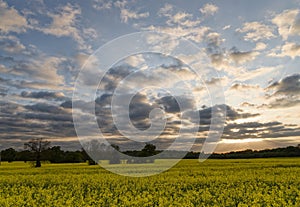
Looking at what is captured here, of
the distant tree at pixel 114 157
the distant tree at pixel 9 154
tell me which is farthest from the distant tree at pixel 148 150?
the distant tree at pixel 9 154

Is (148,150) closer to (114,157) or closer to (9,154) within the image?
(114,157)

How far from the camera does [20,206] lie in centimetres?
1308

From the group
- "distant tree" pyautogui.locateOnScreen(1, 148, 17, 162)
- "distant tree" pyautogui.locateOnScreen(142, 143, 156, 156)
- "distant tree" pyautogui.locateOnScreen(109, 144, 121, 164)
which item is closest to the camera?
"distant tree" pyautogui.locateOnScreen(109, 144, 121, 164)

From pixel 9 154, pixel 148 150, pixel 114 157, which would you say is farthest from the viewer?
pixel 9 154

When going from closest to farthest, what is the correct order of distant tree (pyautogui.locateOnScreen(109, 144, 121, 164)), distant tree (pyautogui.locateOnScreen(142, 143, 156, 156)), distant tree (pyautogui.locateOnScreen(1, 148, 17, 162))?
distant tree (pyautogui.locateOnScreen(109, 144, 121, 164)) → distant tree (pyautogui.locateOnScreen(142, 143, 156, 156)) → distant tree (pyautogui.locateOnScreen(1, 148, 17, 162))

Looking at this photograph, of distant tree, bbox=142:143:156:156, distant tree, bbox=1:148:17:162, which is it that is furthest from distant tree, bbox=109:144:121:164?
distant tree, bbox=1:148:17:162

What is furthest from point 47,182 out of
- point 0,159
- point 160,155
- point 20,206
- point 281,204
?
point 0,159

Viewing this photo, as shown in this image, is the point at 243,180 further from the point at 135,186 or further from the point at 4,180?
the point at 4,180

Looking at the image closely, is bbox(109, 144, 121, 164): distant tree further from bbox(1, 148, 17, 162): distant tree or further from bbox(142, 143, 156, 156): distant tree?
bbox(1, 148, 17, 162): distant tree

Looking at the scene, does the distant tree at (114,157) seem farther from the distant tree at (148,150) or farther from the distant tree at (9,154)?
the distant tree at (9,154)

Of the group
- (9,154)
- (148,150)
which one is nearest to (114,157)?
(148,150)

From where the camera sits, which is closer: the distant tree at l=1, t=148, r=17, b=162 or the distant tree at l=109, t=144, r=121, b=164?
the distant tree at l=109, t=144, r=121, b=164

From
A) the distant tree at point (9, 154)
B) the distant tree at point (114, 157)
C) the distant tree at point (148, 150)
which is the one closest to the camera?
the distant tree at point (114, 157)

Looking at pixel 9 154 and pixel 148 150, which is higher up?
pixel 9 154
